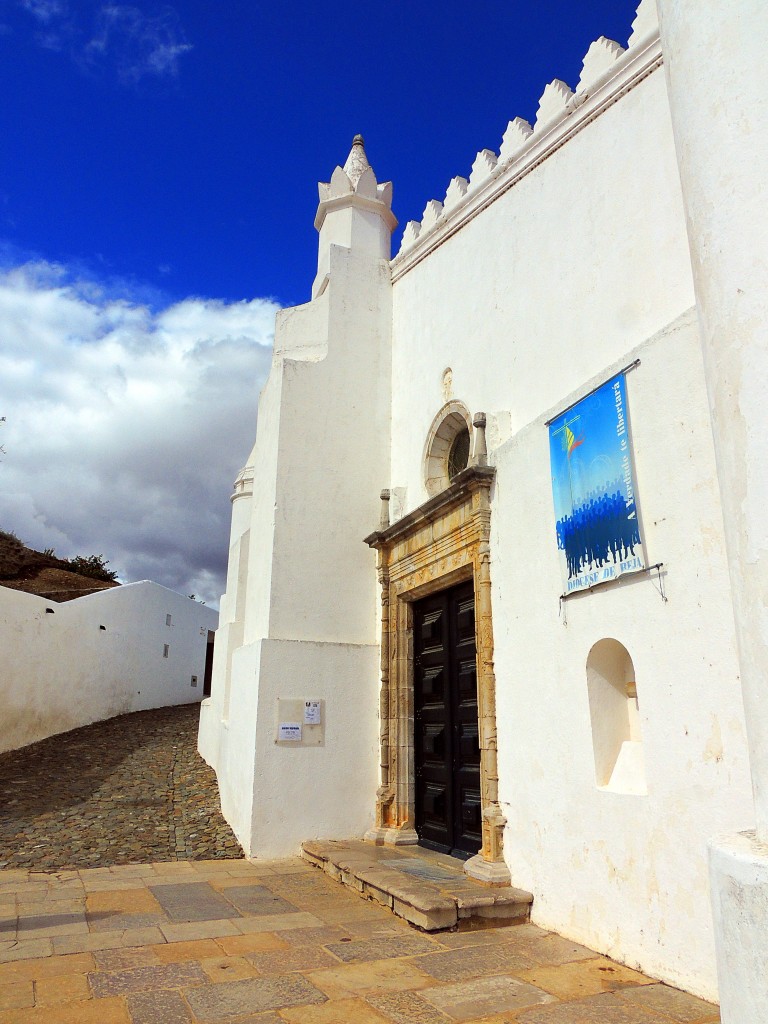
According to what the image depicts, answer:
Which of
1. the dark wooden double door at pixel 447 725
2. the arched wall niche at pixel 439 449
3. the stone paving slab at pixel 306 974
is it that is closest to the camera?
the stone paving slab at pixel 306 974

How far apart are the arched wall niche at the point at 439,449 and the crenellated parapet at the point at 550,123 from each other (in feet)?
6.77

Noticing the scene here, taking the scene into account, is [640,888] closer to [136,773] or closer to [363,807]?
[363,807]

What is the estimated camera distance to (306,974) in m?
3.50

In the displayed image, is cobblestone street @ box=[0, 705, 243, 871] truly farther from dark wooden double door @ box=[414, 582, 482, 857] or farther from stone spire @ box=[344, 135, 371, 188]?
stone spire @ box=[344, 135, 371, 188]

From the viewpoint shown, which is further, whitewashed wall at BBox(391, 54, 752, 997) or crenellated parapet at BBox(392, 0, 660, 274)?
crenellated parapet at BBox(392, 0, 660, 274)

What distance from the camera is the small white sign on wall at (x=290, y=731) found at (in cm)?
683

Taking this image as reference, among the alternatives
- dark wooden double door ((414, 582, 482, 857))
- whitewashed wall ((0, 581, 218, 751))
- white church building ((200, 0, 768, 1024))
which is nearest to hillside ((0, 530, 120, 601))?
whitewashed wall ((0, 581, 218, 751))

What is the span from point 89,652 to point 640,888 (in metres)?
12.1

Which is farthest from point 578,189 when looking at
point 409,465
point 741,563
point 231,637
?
point 231,637

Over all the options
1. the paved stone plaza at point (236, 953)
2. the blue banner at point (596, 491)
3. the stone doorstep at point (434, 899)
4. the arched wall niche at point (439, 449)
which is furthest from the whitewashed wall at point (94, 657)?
the blue banner at point (596, 491)

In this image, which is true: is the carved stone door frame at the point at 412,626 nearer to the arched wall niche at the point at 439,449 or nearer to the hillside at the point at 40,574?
the arched wall niche at the point at 439,449

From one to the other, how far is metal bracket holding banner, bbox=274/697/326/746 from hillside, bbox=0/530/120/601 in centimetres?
1410

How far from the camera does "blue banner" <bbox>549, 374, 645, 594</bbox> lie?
4.05m

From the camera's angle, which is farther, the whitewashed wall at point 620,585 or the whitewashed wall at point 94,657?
the whitewashed wall at point 94,657
